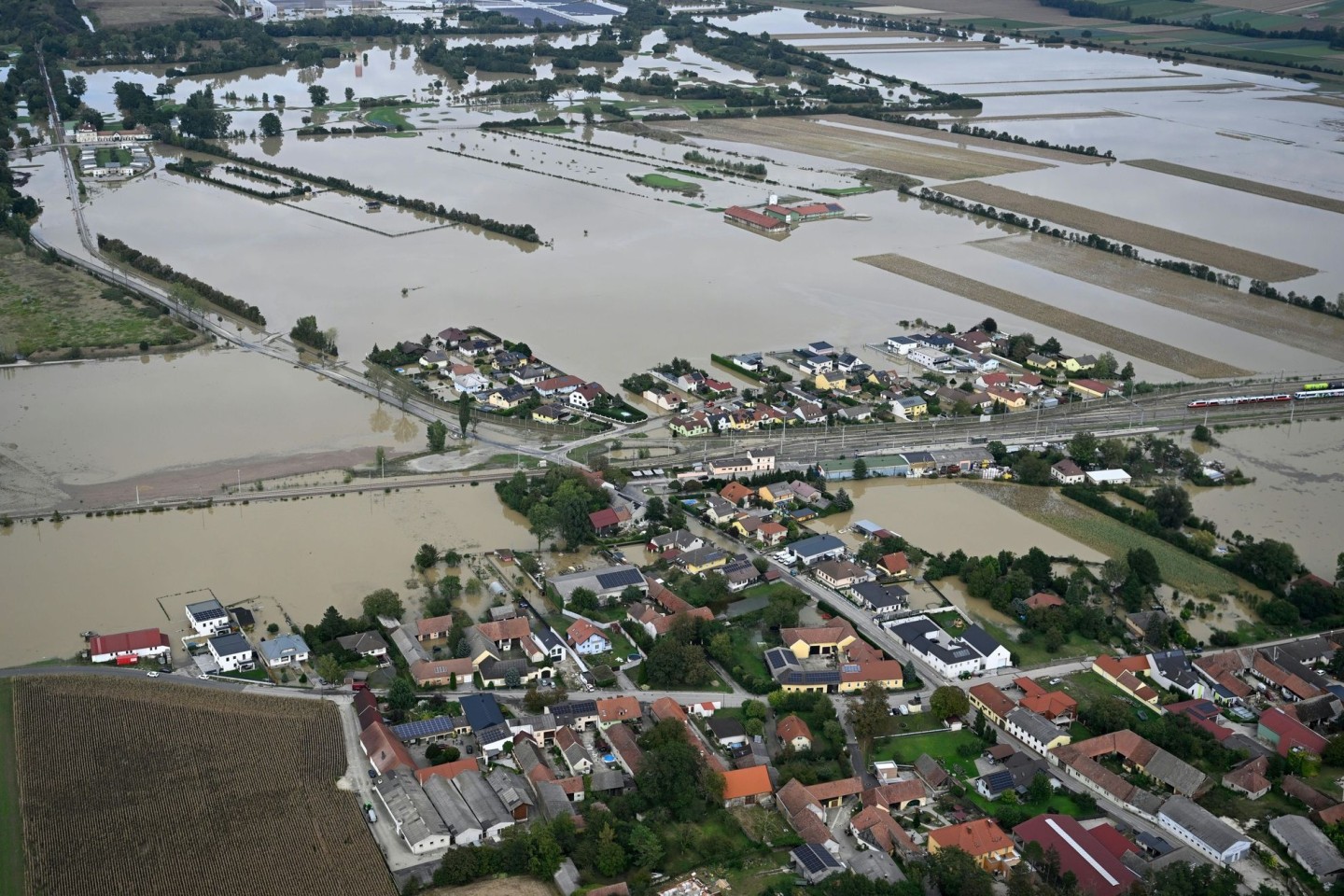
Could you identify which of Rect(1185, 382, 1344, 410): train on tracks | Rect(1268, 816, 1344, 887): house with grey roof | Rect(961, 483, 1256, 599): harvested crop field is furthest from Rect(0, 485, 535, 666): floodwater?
Rect(1185, 382, 1344, 410): train on tracks

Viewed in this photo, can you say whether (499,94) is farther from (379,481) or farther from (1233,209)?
(379,481)

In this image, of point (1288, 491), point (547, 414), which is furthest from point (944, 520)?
point (547, 414)

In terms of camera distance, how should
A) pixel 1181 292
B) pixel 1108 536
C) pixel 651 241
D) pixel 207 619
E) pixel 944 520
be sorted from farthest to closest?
pixel 651 241, pixel 1181 292, pixel 944 520, pixel 1108 536, pixel 207 619

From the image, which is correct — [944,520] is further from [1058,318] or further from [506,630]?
[1058,318]

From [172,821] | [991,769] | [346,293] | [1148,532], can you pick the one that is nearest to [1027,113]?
[346,293]

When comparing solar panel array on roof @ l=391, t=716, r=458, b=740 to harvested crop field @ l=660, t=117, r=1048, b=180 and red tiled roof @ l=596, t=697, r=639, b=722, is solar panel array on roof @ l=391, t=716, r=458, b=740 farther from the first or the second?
harvested crop field @ l=660, t=117, r=1048, b=180

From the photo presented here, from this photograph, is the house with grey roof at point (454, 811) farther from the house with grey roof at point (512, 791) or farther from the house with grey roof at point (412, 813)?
the house with grey roof at point (512, 791)
